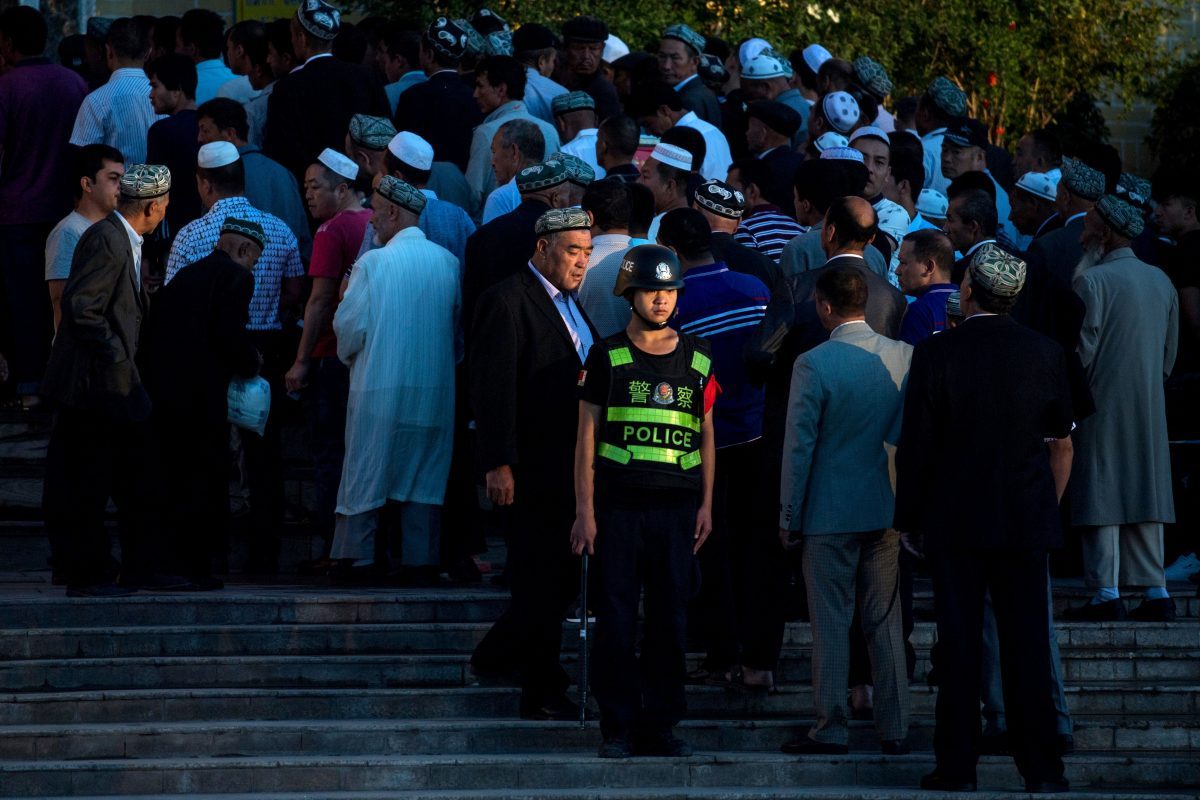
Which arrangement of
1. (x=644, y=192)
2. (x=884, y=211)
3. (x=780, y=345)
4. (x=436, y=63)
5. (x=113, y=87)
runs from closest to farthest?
1. (x=780, y=345)
2. (x=644, y=192)
3. (x=884, y=211)
4. (x=113, y=87)
5. (x=436, y=63)

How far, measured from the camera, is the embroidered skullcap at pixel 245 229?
1072 centimetres

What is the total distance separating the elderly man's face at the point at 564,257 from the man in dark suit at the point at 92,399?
2.11 meters

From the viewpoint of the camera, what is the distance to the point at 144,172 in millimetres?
10305

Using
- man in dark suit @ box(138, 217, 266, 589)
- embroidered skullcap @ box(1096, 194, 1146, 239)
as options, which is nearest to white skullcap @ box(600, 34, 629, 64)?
man in dark suit @ box(138, 217, 266, 589)

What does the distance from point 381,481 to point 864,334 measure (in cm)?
264

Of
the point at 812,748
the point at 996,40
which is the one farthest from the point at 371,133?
the point at 996,40

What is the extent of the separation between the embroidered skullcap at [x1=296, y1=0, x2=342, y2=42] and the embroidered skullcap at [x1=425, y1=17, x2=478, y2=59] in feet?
1.99

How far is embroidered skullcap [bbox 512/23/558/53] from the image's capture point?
14102mm

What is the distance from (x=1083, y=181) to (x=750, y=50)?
3731mm

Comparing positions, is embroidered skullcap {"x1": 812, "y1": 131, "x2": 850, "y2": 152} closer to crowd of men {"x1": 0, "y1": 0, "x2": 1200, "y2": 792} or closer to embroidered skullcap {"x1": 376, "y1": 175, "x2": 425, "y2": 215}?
crowd of men {"x1": 0, "y1": 0, "x2": 1200, "y2": 792}

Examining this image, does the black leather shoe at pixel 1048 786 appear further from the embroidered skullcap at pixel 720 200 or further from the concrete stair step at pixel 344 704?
the embroidered skullcap at pixel 720 200

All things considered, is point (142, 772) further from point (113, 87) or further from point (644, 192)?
point (113, 87)

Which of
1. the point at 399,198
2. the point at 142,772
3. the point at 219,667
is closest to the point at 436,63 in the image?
the point at 399,198

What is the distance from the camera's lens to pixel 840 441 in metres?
8.73
